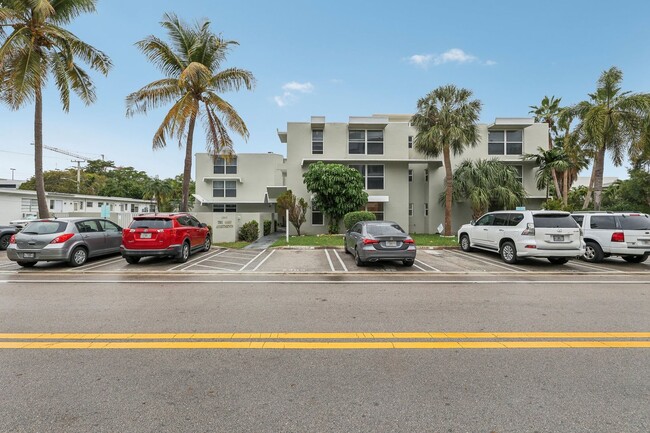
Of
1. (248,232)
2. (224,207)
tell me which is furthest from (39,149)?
(224,207)

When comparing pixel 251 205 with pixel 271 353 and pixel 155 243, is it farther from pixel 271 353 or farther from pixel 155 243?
pixel 271 353

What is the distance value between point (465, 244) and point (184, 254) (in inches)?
443

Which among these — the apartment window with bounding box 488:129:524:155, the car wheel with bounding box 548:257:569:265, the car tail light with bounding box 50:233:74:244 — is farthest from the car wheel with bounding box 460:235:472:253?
the car tail light with bounding box 50:233:74:244

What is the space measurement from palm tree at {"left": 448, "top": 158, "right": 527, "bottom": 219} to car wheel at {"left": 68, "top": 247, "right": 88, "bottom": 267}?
792 inches

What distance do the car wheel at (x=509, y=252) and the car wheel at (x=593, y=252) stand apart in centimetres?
312

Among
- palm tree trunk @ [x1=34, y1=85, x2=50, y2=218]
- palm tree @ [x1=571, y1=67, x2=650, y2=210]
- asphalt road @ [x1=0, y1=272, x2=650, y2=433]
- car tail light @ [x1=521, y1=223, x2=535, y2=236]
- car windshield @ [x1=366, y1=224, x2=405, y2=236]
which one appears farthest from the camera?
palm tree @ [x1=571, y1=67, x2=650, y2=210]

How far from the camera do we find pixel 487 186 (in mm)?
21047

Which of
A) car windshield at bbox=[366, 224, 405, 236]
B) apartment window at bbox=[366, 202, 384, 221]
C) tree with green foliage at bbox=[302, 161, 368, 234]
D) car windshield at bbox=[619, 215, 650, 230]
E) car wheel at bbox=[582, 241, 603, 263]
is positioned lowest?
car wheel at bbox=[582, 241, 603, 263]

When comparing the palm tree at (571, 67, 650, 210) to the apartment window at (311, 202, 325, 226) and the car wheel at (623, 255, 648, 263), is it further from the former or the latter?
the apartment window at (311, 202, 325, 226)

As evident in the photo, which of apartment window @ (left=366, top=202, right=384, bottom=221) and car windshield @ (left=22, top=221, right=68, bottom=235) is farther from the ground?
apartment window @ (left=366, top=202, right=384, bottom=221)

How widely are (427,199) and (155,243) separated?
19574mm

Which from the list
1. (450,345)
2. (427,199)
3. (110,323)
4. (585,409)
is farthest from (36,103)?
(427,199)

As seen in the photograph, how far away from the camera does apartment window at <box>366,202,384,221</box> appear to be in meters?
23.2

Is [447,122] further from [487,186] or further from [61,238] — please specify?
[61,238]
